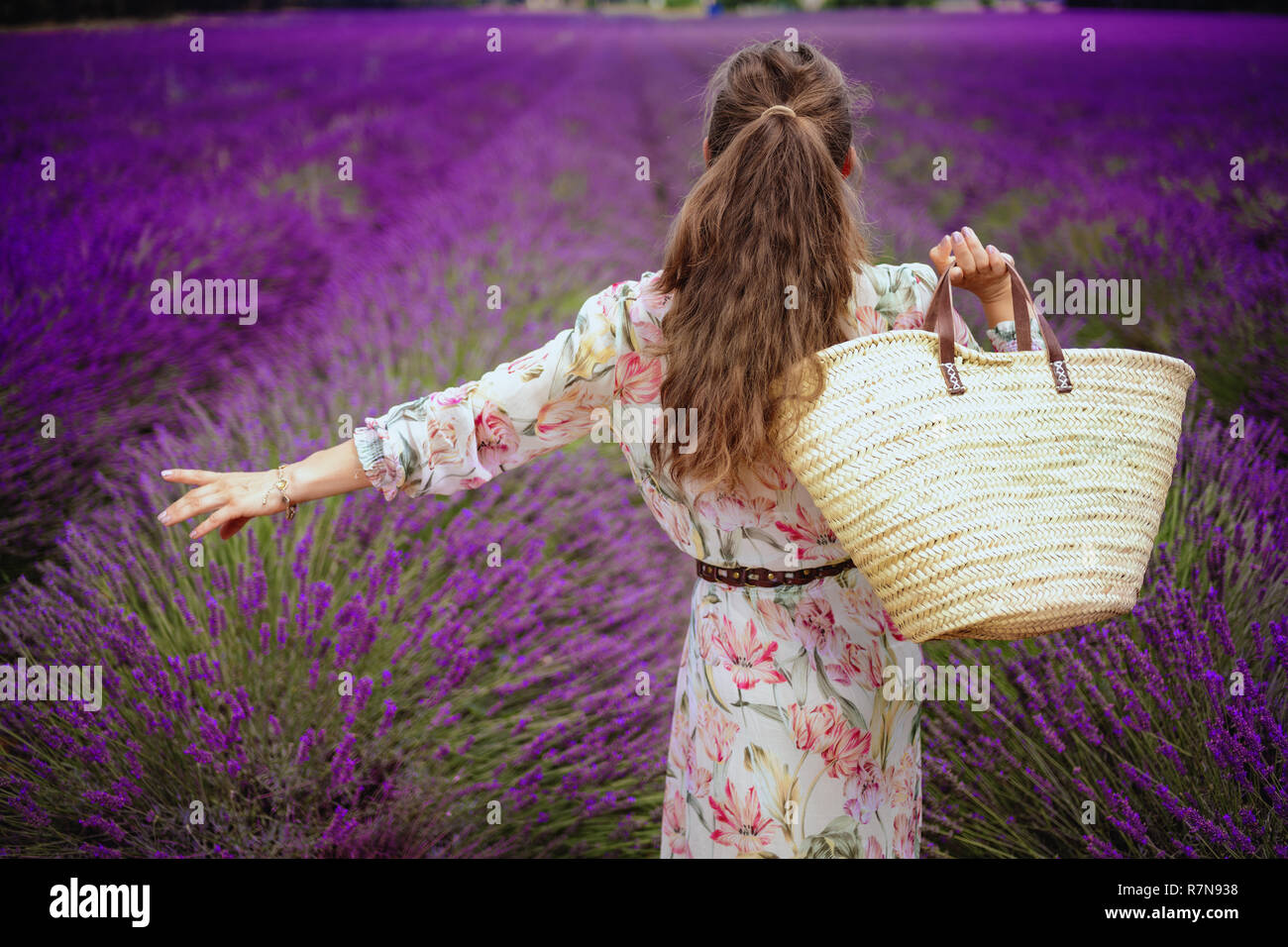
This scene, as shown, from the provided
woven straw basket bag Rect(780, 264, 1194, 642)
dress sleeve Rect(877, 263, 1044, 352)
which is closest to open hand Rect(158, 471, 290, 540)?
woven straw basket bag Rect(780, 264, 1194, 642)

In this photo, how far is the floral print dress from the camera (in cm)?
122

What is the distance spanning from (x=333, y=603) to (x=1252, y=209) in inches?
94.4

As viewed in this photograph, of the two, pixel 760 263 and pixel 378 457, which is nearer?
pixel 760 263

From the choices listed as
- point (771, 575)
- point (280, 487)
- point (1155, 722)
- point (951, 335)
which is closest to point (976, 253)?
point (951, 335)

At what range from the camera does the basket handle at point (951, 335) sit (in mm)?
1077

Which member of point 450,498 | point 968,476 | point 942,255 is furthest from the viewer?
point 450,498

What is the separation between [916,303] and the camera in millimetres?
1221

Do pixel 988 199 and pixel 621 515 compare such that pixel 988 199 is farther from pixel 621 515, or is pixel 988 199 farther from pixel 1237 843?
pixel 1237 843

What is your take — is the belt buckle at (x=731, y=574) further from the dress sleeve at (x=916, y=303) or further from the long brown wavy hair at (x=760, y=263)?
the dress sleeve at (x=916, y=303)

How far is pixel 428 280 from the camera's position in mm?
3131

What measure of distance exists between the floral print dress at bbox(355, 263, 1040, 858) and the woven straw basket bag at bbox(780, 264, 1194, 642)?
0.40ft

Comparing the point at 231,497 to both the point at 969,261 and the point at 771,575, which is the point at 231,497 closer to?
the point at 771,575

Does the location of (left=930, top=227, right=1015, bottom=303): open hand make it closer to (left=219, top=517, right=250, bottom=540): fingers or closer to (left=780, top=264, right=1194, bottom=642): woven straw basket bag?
(left=780, top=264, right=1194, bottom=642): woven straw basket bag

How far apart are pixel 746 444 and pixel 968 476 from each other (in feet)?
0.78
